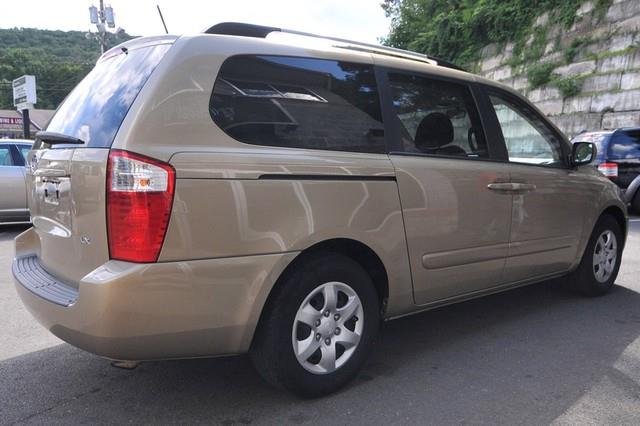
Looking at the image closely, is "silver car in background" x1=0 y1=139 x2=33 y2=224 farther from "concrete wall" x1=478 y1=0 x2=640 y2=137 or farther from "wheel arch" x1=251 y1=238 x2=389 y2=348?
"concrete wall" x1=478 y1=0 x2=640 y2=137

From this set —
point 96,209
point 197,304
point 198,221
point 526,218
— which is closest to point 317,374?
point 197,304

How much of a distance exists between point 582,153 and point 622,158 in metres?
6.67

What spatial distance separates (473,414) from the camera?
2.72 meters

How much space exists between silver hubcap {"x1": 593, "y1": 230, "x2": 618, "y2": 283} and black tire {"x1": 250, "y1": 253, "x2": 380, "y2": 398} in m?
2.89

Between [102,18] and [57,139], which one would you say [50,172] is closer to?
[57,139]

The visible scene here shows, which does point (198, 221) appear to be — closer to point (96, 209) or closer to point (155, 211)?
point (155, 211)

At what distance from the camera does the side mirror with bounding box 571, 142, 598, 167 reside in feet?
14.6

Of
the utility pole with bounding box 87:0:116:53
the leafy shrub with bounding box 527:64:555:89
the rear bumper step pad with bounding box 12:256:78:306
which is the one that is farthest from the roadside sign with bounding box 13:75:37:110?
the rear bumper step pad with bounding box 12:256:78:306

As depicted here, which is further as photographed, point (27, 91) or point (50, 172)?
point (27, 91)

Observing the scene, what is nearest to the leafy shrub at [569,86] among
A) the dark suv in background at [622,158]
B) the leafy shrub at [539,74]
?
the leafy shrub at [539,74]

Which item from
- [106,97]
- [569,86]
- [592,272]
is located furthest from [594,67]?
[106,97]

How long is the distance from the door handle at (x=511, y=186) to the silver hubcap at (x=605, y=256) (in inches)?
51.3

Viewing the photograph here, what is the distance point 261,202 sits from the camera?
8.23 feet

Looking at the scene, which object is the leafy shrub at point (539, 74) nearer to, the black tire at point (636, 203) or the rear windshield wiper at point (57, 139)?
the black tire at point (636, 203)
